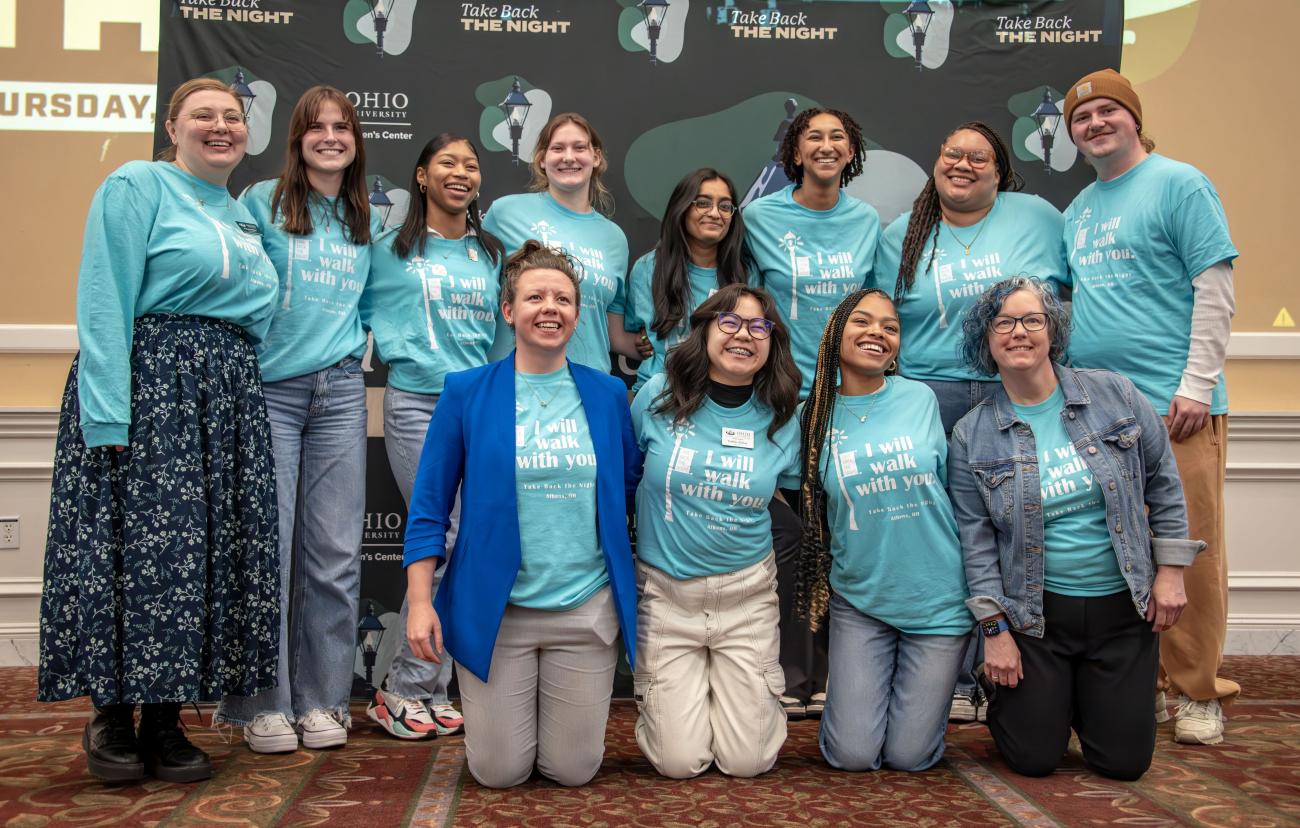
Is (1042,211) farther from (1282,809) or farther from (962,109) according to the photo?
(1282,809)

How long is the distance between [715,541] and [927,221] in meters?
1.25

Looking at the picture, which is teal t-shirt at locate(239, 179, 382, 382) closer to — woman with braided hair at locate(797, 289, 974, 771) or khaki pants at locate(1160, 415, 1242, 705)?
woman with braided hair at locate(797, 289, 974, 771)

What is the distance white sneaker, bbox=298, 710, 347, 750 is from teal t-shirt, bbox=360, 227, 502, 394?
927 millimetres

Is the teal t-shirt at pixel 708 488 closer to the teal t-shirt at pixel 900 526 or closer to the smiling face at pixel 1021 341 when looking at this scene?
the teal t-shirt at pixel 900 526

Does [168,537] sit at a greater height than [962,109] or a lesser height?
lesser

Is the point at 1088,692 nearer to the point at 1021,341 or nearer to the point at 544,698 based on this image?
the point at 1021,341

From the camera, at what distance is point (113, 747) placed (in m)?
2.43

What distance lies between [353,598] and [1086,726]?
196 cm

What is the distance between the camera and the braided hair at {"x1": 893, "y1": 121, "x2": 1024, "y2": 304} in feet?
10.1

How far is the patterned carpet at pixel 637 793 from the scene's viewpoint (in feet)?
7.32

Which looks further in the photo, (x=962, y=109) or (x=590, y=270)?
(x=962, y=109)

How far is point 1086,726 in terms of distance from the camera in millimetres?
2572

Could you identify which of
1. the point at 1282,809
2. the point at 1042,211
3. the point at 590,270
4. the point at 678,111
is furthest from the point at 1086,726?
the point at 678,111

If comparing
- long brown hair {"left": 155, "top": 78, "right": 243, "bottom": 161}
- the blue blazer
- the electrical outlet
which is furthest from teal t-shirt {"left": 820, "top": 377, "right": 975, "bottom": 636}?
the electrical outlet
